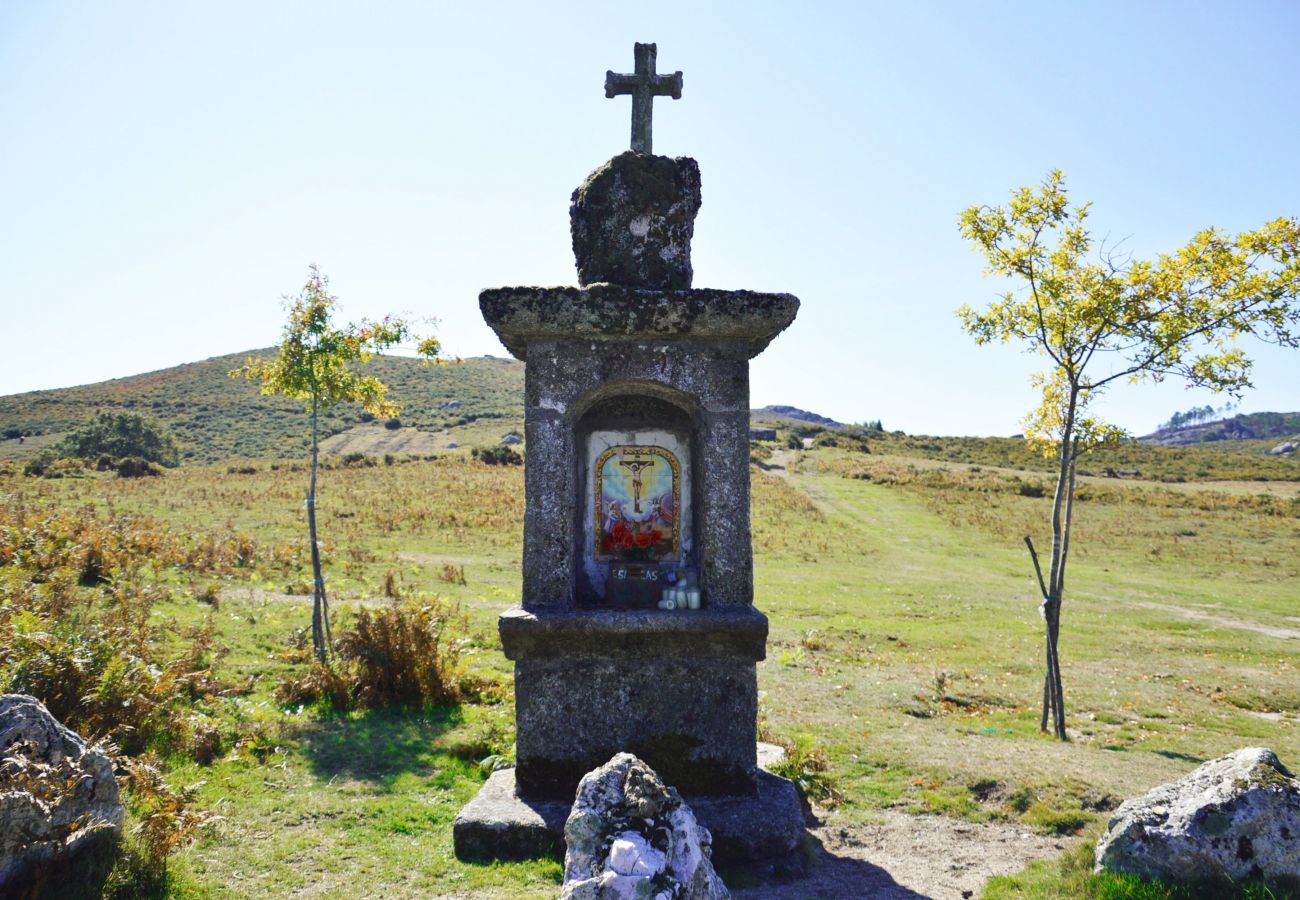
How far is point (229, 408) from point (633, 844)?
230ft

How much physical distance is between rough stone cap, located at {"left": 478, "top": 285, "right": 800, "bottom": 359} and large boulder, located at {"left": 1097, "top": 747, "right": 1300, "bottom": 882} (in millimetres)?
3810

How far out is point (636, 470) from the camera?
661 centimetres

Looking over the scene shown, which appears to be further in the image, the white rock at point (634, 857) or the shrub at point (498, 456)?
the shrub at point (498, 456)

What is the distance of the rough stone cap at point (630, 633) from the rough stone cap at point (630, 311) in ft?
6.73

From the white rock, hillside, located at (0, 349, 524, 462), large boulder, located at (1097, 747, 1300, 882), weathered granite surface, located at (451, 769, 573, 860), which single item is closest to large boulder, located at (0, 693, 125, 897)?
weathered granite surface, located at (451, 769, 573, 860)

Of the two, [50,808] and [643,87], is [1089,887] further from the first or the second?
[643,87]

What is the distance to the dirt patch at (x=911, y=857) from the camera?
526 cm

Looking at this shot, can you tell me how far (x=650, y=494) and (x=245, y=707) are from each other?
5027 millimetres

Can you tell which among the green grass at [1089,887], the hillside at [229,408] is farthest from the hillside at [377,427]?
the green grass at [1089,887]

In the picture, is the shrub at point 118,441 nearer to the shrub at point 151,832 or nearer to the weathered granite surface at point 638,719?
the shrub at point 151,832

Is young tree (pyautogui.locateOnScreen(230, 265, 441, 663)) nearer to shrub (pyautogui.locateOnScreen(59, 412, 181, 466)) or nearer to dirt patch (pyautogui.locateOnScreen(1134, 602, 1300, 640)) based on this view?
dirt patch (pyautogui.locateOnScreen(1134, 602, 1300, 640))

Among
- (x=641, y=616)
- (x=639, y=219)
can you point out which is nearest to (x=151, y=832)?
(x=641, y=616)

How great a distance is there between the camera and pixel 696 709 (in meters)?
5.96

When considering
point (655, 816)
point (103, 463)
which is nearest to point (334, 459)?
point (103, 463)
